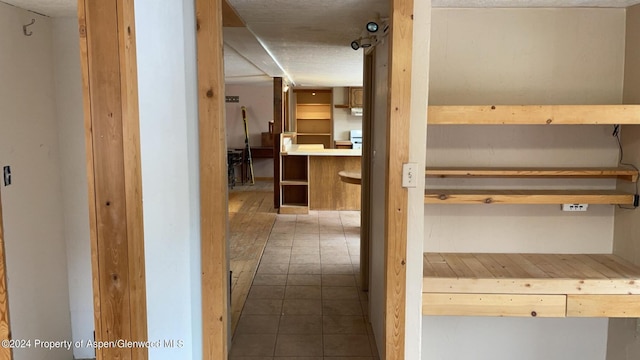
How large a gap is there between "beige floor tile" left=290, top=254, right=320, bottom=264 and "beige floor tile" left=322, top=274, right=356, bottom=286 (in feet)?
1.45

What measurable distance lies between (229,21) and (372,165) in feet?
4.54

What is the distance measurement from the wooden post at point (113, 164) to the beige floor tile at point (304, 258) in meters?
3.05

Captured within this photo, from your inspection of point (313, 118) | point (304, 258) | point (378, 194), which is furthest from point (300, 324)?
point (313, 118)

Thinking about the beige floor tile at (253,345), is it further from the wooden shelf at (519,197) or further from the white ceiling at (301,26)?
the white ceiling at (301,26)

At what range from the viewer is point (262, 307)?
3484mm

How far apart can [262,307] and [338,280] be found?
0.84m

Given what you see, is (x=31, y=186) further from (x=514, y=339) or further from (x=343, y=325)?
(x=514, y=339)

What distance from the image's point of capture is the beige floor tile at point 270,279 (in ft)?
13.0

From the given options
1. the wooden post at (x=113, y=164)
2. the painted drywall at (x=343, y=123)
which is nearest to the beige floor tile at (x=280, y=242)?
the wooden post at (x=113, y=164)

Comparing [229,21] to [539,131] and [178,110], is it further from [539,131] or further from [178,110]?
[539,131]

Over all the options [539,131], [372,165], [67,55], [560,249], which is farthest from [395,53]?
[67,55]

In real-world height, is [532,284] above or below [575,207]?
below

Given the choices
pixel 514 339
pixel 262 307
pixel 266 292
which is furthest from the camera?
pixel 266 292

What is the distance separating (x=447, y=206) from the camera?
264 centimetres
